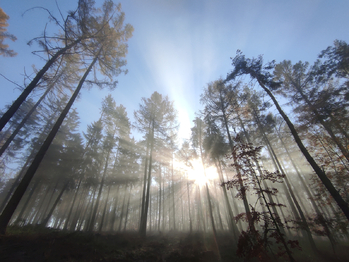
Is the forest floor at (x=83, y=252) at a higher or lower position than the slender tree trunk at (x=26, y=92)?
lower

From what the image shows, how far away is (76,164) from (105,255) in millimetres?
14544

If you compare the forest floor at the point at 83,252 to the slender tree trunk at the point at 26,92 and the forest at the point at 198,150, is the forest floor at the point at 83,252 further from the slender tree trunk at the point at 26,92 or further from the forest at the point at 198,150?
the slender tree trunk at the point at 26,92

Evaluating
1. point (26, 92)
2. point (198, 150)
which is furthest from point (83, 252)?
point (198, 150)

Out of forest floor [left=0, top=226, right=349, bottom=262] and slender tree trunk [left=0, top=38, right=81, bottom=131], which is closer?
forest floor [left=0, top=226, right=349, bottom=262]

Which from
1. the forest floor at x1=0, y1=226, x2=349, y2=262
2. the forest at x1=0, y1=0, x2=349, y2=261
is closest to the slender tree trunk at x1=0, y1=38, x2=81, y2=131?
the forest at x1=0, y1=0, x2=349, y2=261

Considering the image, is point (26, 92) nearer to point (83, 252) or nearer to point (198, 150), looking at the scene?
point (83, 252)

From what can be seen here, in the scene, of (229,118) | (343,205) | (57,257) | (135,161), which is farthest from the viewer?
(135,161)

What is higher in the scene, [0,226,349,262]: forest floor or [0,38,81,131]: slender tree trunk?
[0,38,81,131]: slender tree trunk

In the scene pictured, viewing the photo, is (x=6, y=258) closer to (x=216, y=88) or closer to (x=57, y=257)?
(x=57, y=257)

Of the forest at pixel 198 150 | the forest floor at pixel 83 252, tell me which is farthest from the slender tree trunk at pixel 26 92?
the forest floor at pixel 83 252

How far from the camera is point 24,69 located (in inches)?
261

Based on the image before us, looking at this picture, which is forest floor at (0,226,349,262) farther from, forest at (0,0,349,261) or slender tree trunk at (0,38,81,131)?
slender tree trunk at (0,38,81,131)

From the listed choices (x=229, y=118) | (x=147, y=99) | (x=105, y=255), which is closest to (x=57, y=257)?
(x=105, y=255)

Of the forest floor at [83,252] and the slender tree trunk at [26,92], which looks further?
the slender tree trunk at [26,92]
